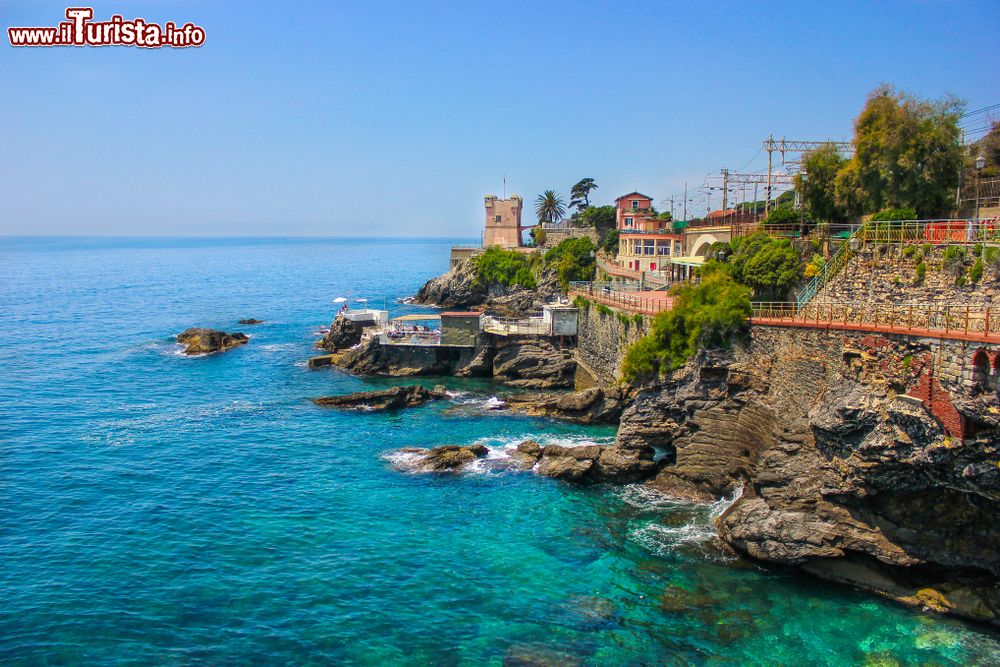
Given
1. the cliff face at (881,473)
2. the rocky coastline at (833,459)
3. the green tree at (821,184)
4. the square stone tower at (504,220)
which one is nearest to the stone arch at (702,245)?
the green tree at (821,184)

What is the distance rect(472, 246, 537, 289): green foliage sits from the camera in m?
85.6

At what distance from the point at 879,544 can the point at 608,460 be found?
39.9 feet

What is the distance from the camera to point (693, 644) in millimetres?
21094

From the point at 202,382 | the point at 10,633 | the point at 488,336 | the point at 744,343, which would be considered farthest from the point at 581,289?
the point at 10,633

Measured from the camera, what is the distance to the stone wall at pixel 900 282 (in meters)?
26.8

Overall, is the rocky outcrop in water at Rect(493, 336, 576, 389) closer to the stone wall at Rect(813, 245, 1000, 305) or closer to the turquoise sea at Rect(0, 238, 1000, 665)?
the turquoise sea at Rect(0, 238, 1000, 665)

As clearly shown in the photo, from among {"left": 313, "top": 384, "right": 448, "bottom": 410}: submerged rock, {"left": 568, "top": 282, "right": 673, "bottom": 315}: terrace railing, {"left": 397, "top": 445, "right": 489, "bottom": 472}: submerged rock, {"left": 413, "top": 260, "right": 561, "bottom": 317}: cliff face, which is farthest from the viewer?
{"left": 413, "top": 260, "right": 561, "bottom": 317}: cliff face

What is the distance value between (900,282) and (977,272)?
3297 millimetres

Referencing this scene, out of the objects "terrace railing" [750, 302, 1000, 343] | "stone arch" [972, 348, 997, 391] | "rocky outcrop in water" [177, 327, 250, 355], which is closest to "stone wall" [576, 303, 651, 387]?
"terrace railing" [750, 302, 1000, 343]

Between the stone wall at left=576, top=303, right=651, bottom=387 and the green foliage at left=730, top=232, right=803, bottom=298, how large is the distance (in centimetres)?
580

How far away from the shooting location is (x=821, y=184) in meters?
42.9

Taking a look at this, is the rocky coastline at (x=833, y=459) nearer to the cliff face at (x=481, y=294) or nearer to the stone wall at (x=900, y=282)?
the stone wall at (x=900, y=282)

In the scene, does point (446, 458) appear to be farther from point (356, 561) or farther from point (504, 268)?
point (504, 268)

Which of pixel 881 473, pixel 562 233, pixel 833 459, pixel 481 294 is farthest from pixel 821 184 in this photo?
pixel 562 233
